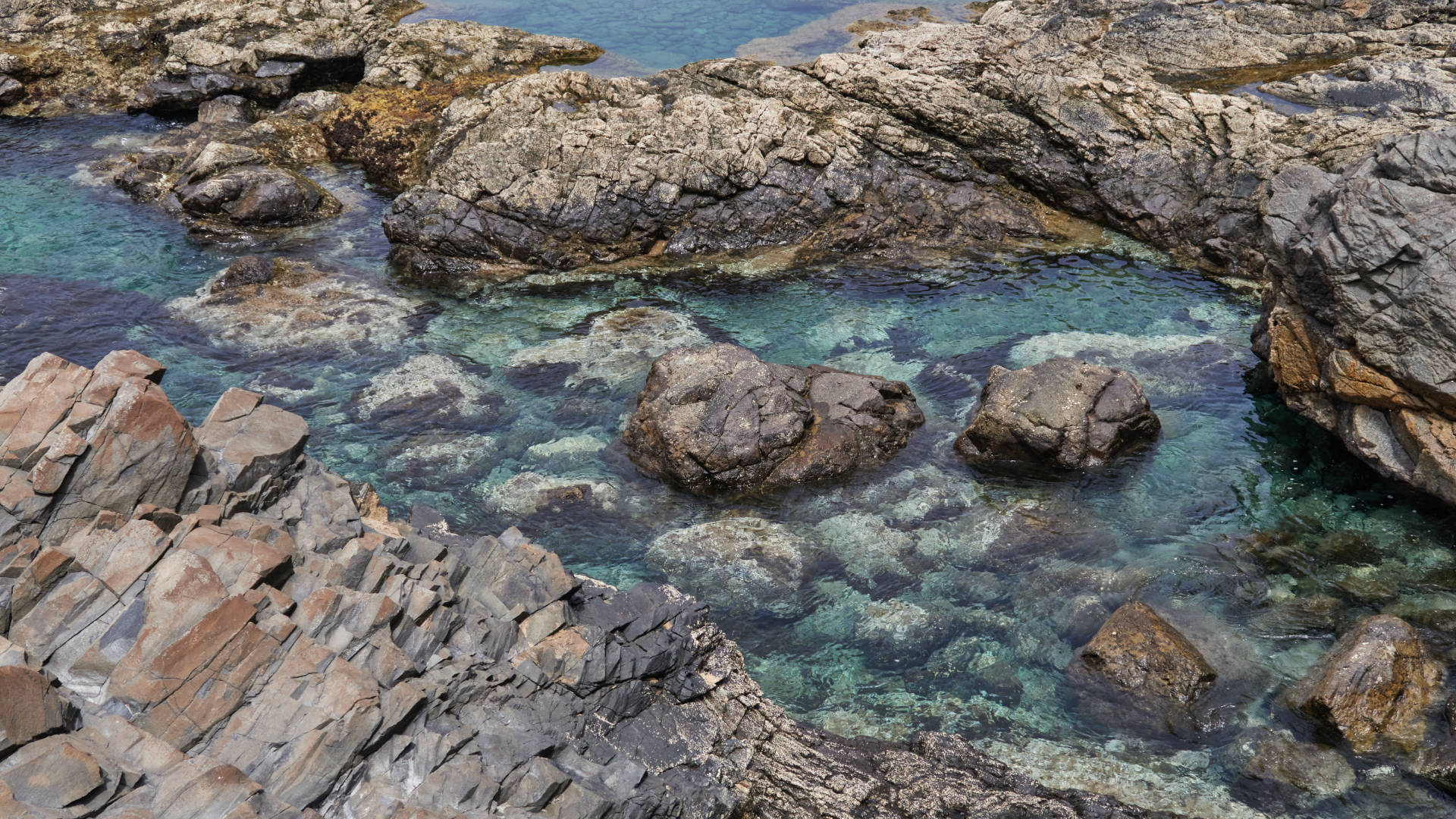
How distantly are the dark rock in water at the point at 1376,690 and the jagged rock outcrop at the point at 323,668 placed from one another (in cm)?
383

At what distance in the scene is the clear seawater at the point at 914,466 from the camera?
16.1m

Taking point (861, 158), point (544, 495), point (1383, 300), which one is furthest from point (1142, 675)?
point (861, 158)

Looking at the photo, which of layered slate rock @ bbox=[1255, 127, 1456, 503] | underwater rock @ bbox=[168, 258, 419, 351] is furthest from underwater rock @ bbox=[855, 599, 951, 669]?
underwater rock @ bbox=[168, 258, 419, 351]

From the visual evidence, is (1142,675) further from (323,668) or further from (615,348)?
(615,348)

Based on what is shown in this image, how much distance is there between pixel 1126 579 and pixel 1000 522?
8.27 ft

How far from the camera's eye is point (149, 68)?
40.2 m

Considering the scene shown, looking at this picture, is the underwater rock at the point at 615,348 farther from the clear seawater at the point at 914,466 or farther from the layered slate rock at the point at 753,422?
the layered slate rock at the point at 753,422

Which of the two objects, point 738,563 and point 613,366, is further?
point 613,366

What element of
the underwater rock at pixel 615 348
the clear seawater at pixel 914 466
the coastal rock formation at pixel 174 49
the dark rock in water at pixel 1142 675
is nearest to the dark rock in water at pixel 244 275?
the clear seawater at pixel 914 466

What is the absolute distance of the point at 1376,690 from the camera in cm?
1495

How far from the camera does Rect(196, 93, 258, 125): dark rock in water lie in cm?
3641

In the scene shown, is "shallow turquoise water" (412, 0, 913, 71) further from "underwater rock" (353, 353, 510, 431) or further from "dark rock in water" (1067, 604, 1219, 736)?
"dark rock in water" (1067, 604, 1219, 736)

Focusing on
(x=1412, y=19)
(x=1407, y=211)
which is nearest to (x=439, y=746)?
(x=1407, y=211)

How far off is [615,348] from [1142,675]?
48.2 ft
